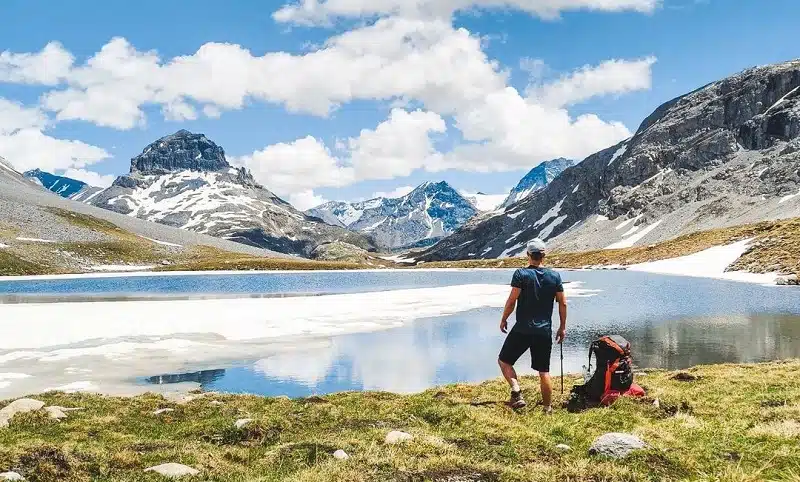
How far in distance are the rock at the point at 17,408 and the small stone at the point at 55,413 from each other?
1.24 ft

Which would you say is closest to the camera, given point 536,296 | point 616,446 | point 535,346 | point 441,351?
point 616,446

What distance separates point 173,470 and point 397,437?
4.31m

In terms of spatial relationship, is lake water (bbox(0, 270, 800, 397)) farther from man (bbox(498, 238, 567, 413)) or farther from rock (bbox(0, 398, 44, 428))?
man (bbox(498, 238, 567, 413))

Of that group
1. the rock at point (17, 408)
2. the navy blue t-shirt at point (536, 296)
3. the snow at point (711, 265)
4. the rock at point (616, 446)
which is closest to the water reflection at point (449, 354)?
the rock at point (17, 408)

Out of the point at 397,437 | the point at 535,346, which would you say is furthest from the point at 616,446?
the point at 535,346

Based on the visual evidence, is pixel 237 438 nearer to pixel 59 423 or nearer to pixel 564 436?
pixel 59 423

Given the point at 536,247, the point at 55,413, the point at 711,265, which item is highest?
the point at 536,247

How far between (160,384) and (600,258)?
185 metres

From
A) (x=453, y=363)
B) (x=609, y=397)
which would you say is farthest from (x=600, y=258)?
(x=609, y=397)

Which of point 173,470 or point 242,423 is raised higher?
point 173,470

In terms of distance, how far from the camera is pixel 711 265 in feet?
375

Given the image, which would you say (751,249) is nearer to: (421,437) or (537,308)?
(537,308)

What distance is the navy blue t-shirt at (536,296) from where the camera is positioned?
14.8 metres

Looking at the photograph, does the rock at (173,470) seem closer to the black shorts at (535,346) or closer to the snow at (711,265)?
the black shorts at (535,346)
